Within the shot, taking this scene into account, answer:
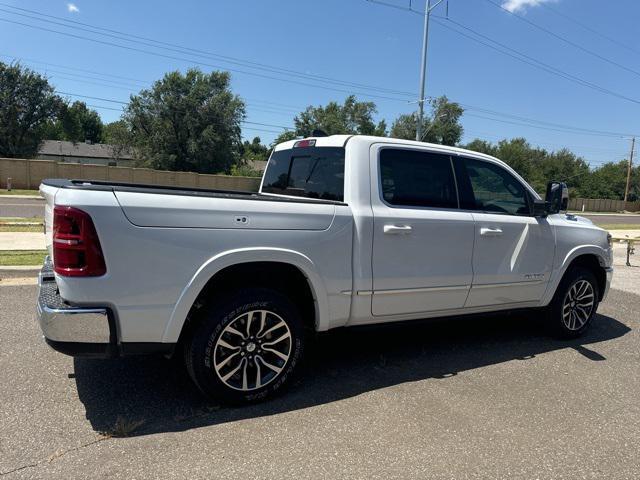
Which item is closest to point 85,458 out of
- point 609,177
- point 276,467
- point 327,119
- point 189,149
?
point 276,467

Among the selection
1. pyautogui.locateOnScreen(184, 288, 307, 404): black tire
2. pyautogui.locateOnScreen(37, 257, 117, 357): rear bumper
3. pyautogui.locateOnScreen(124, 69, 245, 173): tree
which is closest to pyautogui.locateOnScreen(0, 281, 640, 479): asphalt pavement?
pyautogui.locateOnScreen(184, 288, 307, 404): black tire

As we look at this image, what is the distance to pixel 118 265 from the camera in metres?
2.89

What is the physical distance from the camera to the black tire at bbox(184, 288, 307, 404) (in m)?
3.27

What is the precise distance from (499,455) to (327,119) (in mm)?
62543

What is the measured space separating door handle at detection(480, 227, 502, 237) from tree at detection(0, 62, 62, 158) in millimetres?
51622

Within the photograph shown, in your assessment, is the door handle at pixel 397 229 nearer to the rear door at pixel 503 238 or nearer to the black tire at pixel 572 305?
the rear door at pixel 503 238

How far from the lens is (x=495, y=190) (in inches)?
186

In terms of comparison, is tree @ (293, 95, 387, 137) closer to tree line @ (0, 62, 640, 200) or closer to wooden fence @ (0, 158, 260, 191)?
tree line @ (0, 62, 640, 200)

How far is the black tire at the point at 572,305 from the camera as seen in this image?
525 cm

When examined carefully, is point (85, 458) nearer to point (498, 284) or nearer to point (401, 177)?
point (401, 177)

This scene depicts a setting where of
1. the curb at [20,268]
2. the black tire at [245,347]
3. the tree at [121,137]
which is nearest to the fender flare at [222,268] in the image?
the black tire at [245,347]

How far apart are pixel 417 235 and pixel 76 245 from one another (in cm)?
250

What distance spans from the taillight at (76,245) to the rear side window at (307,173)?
1864 mm

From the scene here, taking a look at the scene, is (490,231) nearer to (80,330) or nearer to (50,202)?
(80,330)
